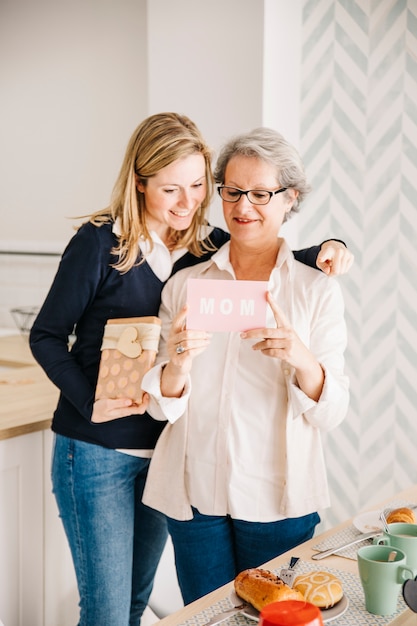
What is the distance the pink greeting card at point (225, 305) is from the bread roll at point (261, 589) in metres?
0.46

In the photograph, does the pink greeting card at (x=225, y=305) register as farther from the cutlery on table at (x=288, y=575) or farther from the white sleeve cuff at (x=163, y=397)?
the cutlery on table at (x=288, y=575)

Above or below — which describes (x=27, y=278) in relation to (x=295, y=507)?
above

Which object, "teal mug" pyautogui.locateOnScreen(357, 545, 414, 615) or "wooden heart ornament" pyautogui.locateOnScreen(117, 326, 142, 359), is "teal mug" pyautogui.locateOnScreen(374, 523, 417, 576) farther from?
"wooden heart ornament" pyautogui.locateOnScreen(117, 326, 142, 359)

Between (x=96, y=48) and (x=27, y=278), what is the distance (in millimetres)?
1072

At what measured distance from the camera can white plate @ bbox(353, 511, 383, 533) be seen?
4.74 ft

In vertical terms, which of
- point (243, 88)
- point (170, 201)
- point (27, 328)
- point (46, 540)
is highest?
point (243, 88)

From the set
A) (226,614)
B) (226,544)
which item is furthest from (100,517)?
(226,614)

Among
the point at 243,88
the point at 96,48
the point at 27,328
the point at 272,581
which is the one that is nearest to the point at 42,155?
the point at 96,48

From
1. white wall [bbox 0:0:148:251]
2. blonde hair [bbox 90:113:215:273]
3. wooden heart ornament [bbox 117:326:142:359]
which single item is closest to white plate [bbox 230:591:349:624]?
wooden heart ornament [bbox 117:326:142:359]

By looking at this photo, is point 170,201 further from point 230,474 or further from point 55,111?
point 55,111

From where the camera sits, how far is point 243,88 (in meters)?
2.38

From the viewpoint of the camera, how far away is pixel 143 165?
1.67 m

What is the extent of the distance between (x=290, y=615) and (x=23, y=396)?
5.08 feet

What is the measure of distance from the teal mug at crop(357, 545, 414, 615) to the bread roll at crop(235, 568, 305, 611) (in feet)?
0.33
